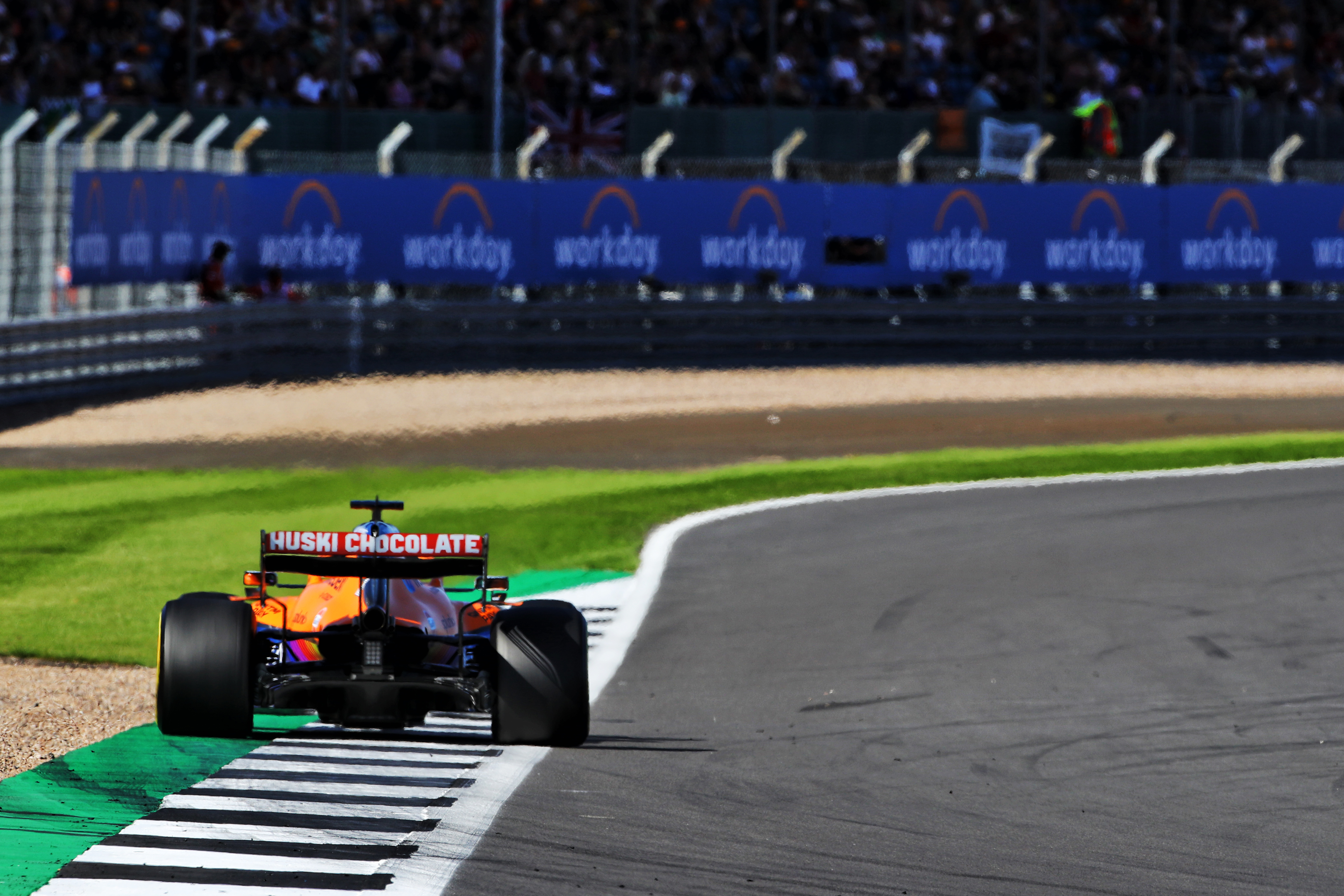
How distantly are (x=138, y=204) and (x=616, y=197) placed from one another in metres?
6.50

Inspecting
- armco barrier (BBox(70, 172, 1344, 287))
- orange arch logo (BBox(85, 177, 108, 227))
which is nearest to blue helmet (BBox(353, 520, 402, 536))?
orange arch logo (BBox(85, 177, 108, 227))

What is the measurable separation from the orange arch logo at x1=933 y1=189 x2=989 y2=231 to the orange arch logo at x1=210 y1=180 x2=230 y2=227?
9274 mm

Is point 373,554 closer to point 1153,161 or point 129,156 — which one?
point 129,156

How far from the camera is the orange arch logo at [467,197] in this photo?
24.8 meters

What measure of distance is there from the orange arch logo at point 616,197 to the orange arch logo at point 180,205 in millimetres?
5311

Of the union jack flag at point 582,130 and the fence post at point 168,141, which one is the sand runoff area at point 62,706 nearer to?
the fence post at point 168,141

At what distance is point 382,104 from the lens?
93.4 feet

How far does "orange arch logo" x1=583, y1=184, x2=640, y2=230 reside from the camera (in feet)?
82.9

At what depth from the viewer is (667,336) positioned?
25.0 m

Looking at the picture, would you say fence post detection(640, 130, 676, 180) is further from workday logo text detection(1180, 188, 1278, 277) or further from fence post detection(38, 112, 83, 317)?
fence post detection(38, 112, 83, 317)

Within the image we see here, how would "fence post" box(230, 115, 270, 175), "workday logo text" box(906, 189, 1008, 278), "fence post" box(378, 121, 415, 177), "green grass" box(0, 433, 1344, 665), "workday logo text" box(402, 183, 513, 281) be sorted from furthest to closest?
"workday logo text" box(906, 189, 1008, 278)
"workday logo text" box(402, 183, 513, 281)
"fence post" box(378, 121, 415, 177)
"fence post" box(230, 115, 270, 175)
"green grass" box(0, 433, 1344, 665)

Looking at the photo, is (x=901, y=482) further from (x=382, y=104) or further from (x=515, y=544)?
(x=382, y=104)

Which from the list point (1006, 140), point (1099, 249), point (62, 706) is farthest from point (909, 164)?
point (62, 706)

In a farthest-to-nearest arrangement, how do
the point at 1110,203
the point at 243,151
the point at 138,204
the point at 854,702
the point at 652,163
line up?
the point at 1110,203 → the point at 652,163 → the point at 243,151 → the point at 138,204 → the point at 854,702
